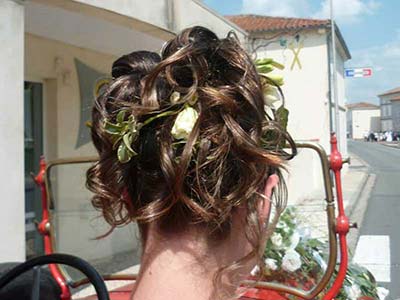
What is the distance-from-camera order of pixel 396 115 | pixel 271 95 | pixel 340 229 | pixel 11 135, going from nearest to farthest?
1. pixel 271 95
2. pixel 340 229
3. pixel 11 135
4. pixel 396 115

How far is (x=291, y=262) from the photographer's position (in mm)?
1999

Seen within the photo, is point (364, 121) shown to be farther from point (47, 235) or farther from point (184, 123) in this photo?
point (184, 123)

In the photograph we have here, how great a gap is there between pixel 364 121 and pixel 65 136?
95.6 metres

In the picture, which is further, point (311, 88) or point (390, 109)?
point (390, 109)

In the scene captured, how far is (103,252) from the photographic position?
6.73m

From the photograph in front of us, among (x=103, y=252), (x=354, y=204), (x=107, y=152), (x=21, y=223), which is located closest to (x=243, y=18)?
(x=354, y=204)

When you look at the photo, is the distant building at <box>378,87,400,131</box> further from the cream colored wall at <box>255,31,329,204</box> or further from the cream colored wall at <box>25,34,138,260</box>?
the cream colored wall at <box>25,34,138,260</box>

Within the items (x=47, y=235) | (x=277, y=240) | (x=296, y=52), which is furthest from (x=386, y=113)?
(x=47, y=235)

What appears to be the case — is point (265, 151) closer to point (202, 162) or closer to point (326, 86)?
point (202, 162)

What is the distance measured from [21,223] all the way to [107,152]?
268 centimetres

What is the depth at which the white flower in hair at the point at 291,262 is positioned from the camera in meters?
1.99

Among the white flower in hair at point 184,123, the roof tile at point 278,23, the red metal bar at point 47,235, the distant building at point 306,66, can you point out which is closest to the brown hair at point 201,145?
the white flower in hair at point 184,123

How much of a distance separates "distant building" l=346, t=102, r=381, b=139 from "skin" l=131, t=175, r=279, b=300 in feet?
308

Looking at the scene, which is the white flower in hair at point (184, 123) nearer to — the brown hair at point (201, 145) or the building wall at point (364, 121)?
the brown hair at point (201, 145)
